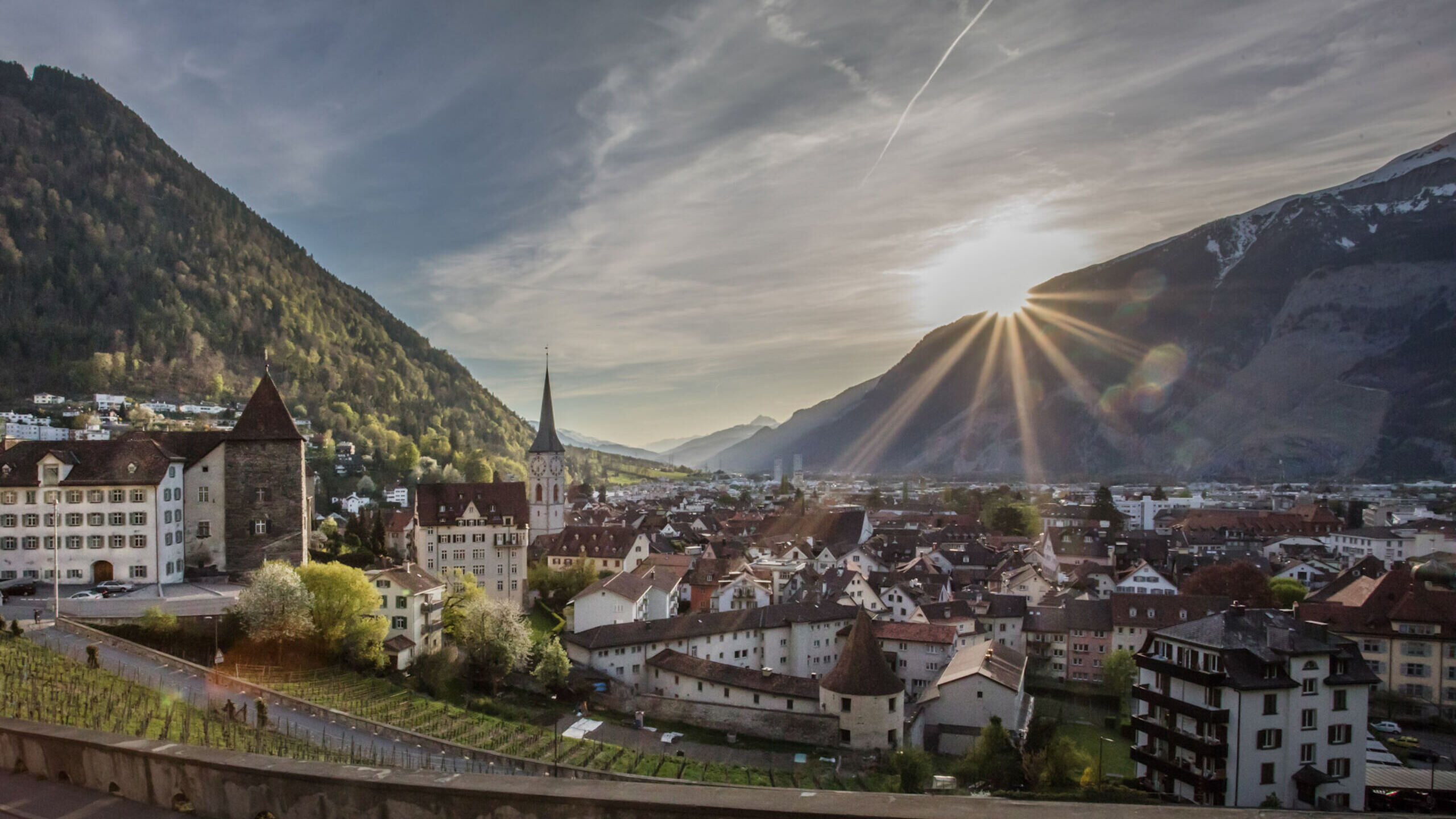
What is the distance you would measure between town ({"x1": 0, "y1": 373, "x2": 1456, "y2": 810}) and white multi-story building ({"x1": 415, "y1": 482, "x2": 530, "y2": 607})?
0.18m

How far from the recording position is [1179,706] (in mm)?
29312

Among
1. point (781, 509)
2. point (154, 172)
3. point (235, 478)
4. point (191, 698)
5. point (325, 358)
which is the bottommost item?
point (781, 509)

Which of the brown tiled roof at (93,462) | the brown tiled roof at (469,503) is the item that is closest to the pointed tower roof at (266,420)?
the brown tiled roof at (93,462)

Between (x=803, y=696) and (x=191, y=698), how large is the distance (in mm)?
Answer: 23445

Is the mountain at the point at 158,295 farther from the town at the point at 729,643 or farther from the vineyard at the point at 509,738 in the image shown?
the vineyard at the point at 509,738

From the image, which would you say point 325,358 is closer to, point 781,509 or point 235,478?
point 781,509

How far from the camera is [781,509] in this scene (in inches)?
5251

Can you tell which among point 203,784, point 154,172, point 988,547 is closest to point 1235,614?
point 203,784

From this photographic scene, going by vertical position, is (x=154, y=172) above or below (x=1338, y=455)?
above

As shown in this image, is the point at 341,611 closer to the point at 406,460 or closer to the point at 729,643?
the point at 729,643

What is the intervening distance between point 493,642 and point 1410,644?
46.5 m

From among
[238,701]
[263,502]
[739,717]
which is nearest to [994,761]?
[739,717]

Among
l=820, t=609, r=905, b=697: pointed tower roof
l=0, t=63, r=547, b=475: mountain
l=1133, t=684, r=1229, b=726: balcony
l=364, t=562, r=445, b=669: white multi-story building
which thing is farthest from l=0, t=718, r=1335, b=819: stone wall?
l=0, t=63, r=547, b=475: mountain

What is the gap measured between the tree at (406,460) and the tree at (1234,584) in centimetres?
9667
